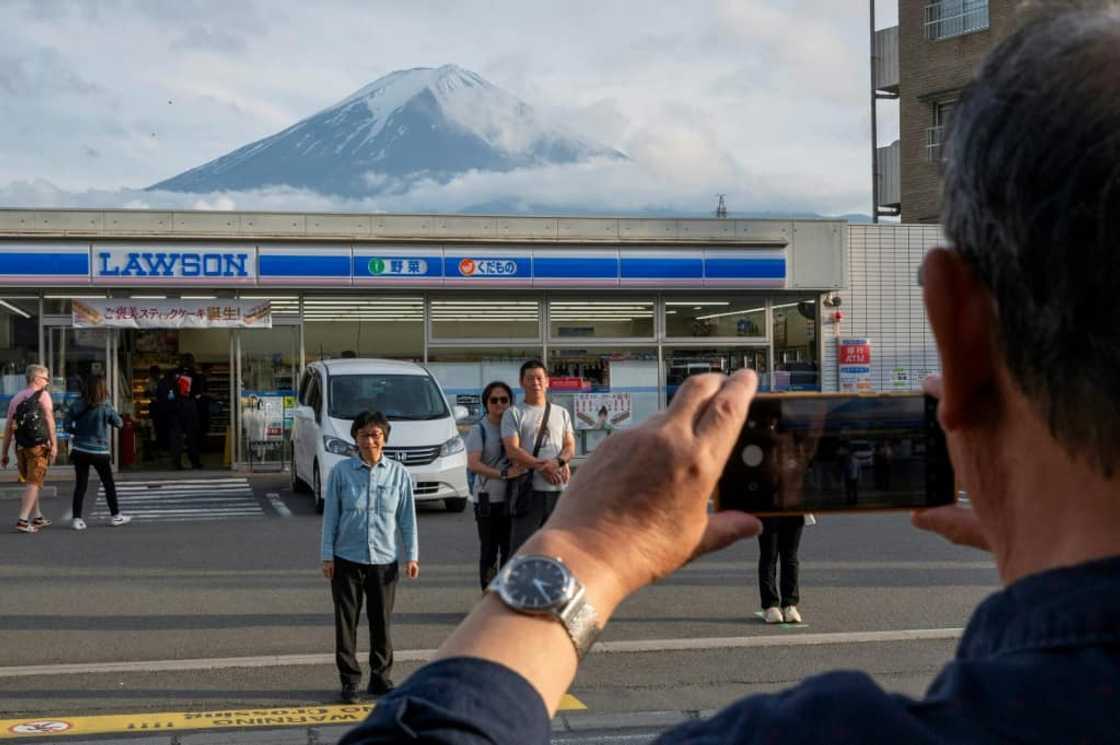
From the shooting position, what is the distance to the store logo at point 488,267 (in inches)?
873

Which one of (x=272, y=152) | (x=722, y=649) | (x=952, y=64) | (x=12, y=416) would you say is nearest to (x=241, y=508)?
(x=12, y=416)

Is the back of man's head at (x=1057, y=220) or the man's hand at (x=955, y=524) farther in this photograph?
the man's hand at (x=955, y=524)

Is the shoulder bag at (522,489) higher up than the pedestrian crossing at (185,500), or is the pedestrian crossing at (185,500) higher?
the shoulder bag at (522,489)

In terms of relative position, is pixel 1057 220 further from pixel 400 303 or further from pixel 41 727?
pixel 400 303

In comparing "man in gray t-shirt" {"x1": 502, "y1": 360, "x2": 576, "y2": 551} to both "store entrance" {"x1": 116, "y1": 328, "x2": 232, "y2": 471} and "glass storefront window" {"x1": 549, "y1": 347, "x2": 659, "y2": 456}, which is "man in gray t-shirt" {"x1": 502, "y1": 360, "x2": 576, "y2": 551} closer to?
"glass storefront window" {"x1": 549, "y1": 347, "x2": 659, "y2": 456}

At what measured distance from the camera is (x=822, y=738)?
2.94 feet

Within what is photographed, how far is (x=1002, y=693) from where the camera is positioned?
0.88 m

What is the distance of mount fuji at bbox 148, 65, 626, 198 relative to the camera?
133 m

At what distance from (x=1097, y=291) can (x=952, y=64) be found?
104 feet

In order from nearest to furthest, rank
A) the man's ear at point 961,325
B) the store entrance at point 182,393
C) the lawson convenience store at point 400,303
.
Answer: the man's ear at point 961,325, the lawson convenience store at point 400,303, the store entrance at point 182,393

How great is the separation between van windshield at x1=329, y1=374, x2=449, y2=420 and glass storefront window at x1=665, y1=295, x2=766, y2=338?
23.0 ft

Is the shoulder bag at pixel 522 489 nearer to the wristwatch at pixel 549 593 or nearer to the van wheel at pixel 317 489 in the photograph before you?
the van wheel at pixel 317 489

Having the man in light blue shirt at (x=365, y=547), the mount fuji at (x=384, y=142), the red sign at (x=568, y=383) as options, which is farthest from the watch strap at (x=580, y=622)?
the mount fuji at (x=384, y=142)

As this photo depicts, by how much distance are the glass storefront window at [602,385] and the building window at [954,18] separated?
13.3 meters
